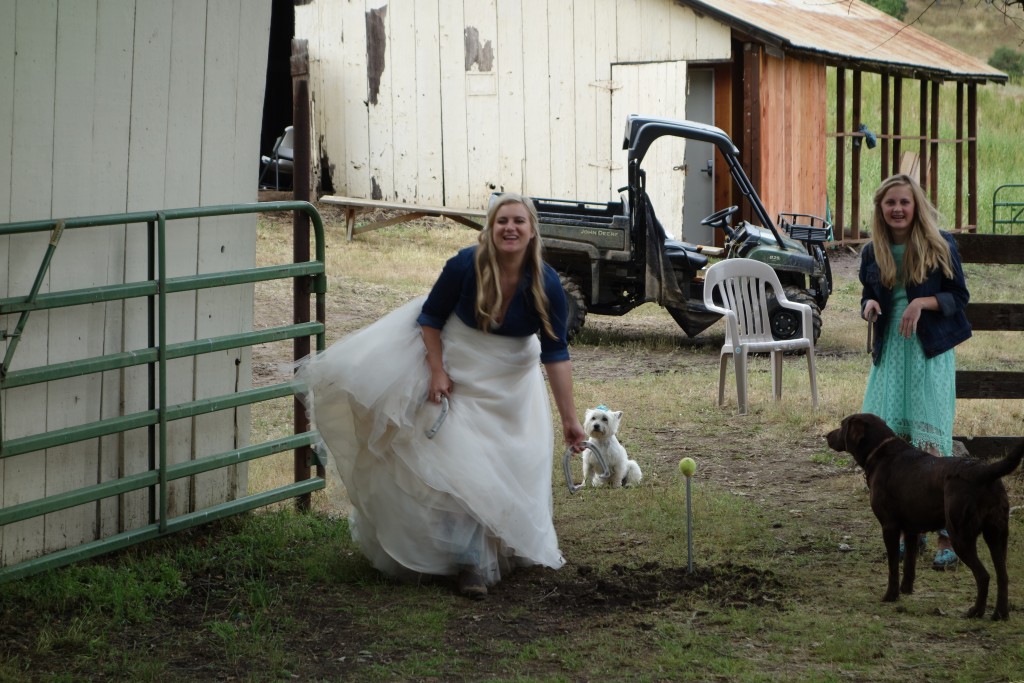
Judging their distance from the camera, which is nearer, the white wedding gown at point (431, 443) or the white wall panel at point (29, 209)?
the white wall panel at point (29, 209)

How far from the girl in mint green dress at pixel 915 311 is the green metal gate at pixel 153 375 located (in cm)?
275

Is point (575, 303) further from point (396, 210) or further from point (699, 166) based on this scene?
Result: point (396, 210)

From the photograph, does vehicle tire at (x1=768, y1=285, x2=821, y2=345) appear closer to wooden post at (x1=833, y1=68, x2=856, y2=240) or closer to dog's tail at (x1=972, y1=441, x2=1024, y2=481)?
wooden post at (x1=833, y1=68, x2=856, y2=240)

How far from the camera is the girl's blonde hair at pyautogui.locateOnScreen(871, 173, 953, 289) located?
5.89m

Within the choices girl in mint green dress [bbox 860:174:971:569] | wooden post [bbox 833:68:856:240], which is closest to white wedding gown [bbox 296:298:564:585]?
girl in mint green dress [bbox 860:174:971:569]

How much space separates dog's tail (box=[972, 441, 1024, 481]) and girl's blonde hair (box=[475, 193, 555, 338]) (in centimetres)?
183

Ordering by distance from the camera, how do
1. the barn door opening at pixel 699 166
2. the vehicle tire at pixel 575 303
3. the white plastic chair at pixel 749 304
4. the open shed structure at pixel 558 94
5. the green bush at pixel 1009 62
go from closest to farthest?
the white plastic chair at pixel 749 304 < the vehicle tire at pixel 575 303 < the open shed structure at pixel 558 94 < the barn door opening at pixel 699 166 < the green bush at pixel 1009 62

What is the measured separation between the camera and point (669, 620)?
16.6ft

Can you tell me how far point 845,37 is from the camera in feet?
64.9

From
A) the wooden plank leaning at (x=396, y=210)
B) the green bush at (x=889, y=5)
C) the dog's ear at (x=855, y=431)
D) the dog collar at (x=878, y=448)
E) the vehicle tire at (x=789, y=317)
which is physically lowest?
the dog collar at (x=878, y=448)

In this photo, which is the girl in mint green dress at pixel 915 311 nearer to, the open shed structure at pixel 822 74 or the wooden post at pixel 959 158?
the open shed structure at pixel 822 74

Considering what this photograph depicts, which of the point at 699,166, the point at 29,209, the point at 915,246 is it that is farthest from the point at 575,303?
the point at 29,209

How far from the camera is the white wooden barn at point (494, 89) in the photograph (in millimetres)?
17219

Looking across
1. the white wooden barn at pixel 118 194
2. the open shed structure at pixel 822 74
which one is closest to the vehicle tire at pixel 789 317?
the open shed structure at pixel 822 74
